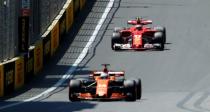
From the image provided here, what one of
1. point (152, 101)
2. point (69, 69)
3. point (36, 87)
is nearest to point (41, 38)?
point (69, 69)

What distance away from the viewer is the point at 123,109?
20.0 metres

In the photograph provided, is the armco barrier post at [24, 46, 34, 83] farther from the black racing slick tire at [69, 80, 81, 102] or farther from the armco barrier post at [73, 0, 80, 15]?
the armco barrier post at [73, 0, 80, 15]

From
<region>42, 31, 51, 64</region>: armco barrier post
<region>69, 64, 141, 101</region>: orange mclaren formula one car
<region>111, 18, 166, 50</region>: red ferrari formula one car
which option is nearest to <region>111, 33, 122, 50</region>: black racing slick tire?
<region>111, 18, 166, 50</region>: red ferrari formula one car

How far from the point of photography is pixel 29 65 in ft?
90.4

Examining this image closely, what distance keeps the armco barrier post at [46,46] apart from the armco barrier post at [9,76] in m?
4.91

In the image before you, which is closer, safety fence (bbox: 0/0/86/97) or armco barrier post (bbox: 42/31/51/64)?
safety fence (bbox: 0/0/86/97)

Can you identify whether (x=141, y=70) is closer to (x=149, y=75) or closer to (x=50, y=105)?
(x=149, y=75)

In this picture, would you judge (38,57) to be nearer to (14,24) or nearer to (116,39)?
(14,24)

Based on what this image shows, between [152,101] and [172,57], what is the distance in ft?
28.7

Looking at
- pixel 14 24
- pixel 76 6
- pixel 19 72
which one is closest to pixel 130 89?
pixel 19 72

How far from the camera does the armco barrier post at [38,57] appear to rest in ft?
93.8

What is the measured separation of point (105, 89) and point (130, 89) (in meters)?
0.65

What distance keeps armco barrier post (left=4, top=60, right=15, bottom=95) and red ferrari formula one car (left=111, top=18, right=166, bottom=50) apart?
685 cm

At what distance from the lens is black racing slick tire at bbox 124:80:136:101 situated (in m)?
21.2
